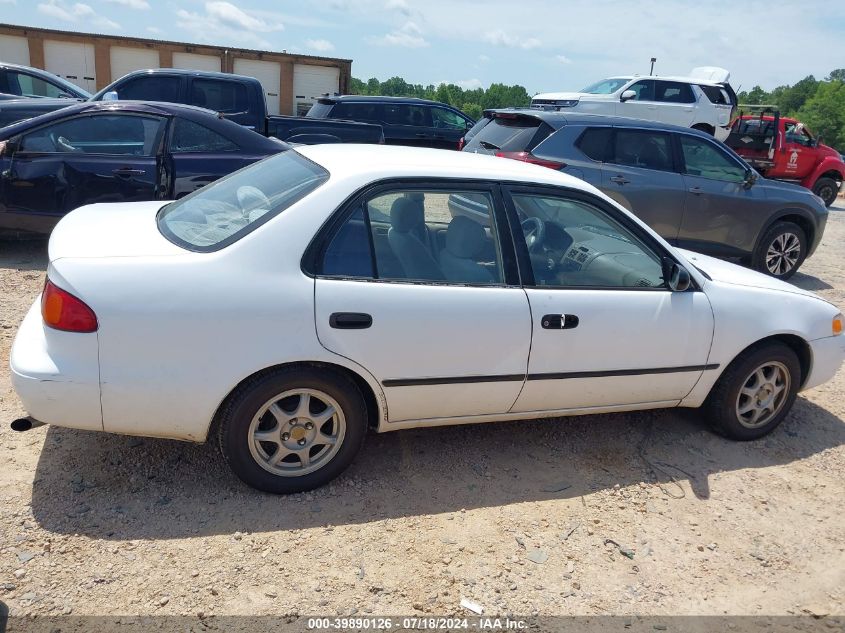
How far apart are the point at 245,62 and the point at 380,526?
3014 centimetres

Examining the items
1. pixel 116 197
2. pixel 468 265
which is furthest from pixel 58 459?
pixel 116 197

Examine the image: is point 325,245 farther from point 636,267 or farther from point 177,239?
point 636,267

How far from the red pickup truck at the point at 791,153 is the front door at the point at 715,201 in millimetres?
8267

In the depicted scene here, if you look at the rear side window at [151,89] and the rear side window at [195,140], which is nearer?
the rear side window at [195,140]

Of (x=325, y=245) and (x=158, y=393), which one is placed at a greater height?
(x=325, y=245)

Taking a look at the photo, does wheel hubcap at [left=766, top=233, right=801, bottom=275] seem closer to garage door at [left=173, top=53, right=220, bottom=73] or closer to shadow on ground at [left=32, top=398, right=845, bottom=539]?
shadow on ground at [left=32, top=398, right=845, bottom=539]

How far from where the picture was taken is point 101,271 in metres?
2.94

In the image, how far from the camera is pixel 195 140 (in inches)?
275

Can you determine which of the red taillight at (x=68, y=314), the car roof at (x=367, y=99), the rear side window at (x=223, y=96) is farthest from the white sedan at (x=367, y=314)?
the car roof at (x=367, y=99)

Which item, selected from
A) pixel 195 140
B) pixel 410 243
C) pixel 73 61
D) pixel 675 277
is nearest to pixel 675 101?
pixel 195 140

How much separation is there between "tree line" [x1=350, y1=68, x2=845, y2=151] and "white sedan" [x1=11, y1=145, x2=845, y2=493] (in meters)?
43.5

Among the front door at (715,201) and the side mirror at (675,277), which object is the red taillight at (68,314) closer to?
the side mirror at (675,277)

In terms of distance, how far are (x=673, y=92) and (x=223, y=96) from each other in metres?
10.7

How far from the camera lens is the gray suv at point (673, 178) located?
24.6ft
